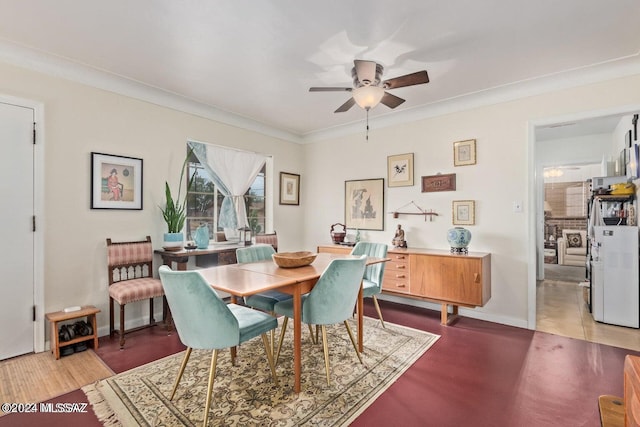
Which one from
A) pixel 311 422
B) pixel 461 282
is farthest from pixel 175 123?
pixel 461 282

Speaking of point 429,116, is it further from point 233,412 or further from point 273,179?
point 233,412

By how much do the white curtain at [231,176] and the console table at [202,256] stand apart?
1.67 feet

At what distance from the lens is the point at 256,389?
83.2 inches

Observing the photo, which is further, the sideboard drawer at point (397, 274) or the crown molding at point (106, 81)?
the sideboard drawer at point (397, 274)

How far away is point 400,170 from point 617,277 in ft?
8.55

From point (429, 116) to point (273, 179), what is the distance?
2.37 meters

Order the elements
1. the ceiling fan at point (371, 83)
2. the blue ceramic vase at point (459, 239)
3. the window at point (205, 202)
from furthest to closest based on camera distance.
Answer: the window at point (205, 202) < the blue ceramic vase at point (459, 239) < the ceiling fan at point (371, 83)

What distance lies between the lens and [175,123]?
362cm

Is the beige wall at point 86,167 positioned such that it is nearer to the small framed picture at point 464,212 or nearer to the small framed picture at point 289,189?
the small framed picture at point 289,189

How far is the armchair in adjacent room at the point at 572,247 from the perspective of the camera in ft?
23.2

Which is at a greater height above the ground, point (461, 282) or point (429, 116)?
point (429, 116)

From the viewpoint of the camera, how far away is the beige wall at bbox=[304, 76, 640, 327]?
3160 millimetres

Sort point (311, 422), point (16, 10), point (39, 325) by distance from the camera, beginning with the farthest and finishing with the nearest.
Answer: point (39, 325), point (16, 10), point (311, 422)

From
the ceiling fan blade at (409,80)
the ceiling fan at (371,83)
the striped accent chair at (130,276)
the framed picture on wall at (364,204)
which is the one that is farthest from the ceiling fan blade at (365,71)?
the striped accent chair at (130,276)
